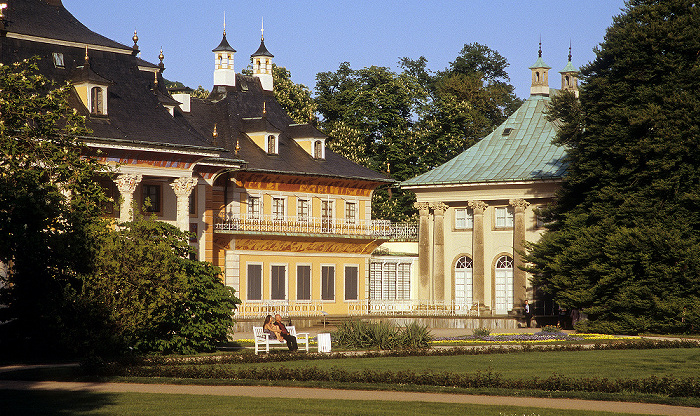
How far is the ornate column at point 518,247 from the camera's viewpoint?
179ft

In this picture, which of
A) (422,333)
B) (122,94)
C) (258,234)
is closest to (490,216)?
(258,234)

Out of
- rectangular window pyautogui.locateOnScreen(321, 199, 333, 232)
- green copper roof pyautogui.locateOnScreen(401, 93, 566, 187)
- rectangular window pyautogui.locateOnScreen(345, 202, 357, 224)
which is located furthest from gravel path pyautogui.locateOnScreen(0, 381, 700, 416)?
green copper roof pyautogui.locateOnScreen(401, 93, 566, 187)

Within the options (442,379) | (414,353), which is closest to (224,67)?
(414,353)

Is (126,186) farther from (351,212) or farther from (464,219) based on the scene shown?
(464,219)

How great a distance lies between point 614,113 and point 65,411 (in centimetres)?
2920

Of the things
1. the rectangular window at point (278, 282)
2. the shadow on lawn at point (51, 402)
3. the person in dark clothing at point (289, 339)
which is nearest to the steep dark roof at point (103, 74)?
the rectangular window at point (278, 282)

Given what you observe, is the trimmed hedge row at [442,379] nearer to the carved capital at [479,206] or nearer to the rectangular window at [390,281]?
the rectangular window at [390,281]

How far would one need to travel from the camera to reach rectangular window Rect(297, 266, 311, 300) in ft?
170

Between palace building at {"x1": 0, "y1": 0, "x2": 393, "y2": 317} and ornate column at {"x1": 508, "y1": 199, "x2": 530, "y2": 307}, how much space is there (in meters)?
6.71

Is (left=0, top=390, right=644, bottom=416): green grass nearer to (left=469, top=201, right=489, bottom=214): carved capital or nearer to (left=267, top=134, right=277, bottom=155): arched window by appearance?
(left=267, top=134, right=277, bottom=155): arched window

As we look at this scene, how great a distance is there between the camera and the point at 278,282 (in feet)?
167

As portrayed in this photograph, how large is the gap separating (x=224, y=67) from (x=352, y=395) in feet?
126

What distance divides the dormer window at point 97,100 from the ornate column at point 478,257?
22703 millimetres

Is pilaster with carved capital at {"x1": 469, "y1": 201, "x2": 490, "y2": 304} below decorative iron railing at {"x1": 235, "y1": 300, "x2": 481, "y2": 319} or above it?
above
